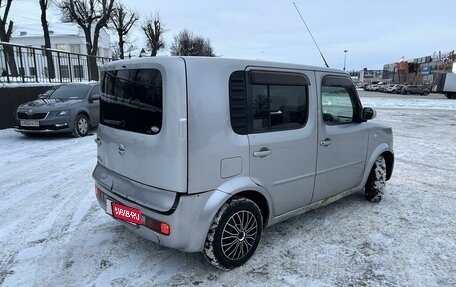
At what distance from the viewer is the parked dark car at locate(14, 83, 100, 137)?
32.1 feet

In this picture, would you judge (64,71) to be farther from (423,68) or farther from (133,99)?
(423,68)

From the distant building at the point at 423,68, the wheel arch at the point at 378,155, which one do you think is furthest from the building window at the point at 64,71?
the distant building at the point at 423,68

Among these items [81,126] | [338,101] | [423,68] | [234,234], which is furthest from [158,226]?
[423,68]

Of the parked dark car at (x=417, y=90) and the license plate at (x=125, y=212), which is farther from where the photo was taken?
the parked dark car at (x=417, y=90)

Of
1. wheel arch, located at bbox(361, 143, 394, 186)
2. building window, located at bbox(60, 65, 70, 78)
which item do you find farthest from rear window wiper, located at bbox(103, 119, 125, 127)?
building window, located at bbox(60, 65, 70, 78)

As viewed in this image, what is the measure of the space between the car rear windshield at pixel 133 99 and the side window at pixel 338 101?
186cm

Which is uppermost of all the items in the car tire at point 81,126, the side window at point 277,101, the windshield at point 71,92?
the side window at point 277,101

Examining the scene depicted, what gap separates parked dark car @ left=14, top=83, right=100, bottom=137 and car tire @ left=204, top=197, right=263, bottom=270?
25.4 ft

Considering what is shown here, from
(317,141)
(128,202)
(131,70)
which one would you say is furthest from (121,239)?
(317,141)

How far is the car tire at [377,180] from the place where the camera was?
5082mm

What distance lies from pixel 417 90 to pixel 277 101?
185 ft

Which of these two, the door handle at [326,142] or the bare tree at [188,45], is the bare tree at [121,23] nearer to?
the bare tree at [188,45]

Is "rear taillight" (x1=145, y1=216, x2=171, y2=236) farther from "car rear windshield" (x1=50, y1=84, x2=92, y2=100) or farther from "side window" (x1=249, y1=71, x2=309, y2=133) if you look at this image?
"car rear windshield" (x1=50, y1=84, x2=92, y2=100)

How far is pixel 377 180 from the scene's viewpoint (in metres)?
5.08
